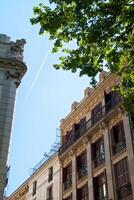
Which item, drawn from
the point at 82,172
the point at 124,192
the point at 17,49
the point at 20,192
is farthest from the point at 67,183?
the point at 17,49

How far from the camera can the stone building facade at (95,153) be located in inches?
1183

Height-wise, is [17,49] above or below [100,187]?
above

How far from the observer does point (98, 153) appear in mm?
34562

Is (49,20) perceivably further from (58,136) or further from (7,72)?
(58,136)

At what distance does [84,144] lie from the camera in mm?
36875

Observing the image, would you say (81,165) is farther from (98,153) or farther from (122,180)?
(122,180)

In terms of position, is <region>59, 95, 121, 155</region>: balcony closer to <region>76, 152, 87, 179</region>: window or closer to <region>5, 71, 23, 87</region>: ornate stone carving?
<region>76, 152, 87, 179</region>: window

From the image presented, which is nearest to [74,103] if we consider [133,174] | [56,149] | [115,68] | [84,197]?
[56,149]

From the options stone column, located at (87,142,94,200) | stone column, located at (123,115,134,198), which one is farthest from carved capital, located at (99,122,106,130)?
stone column, located at (123,115,134,198)

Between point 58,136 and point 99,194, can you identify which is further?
point 58,136

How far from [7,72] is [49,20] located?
954 cm

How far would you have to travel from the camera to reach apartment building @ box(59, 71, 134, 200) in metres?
29.9

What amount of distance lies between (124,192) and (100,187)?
156 inches

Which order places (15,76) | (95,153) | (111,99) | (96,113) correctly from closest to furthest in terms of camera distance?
(15,76) < (111,99) < (95,153) < (96,113)
